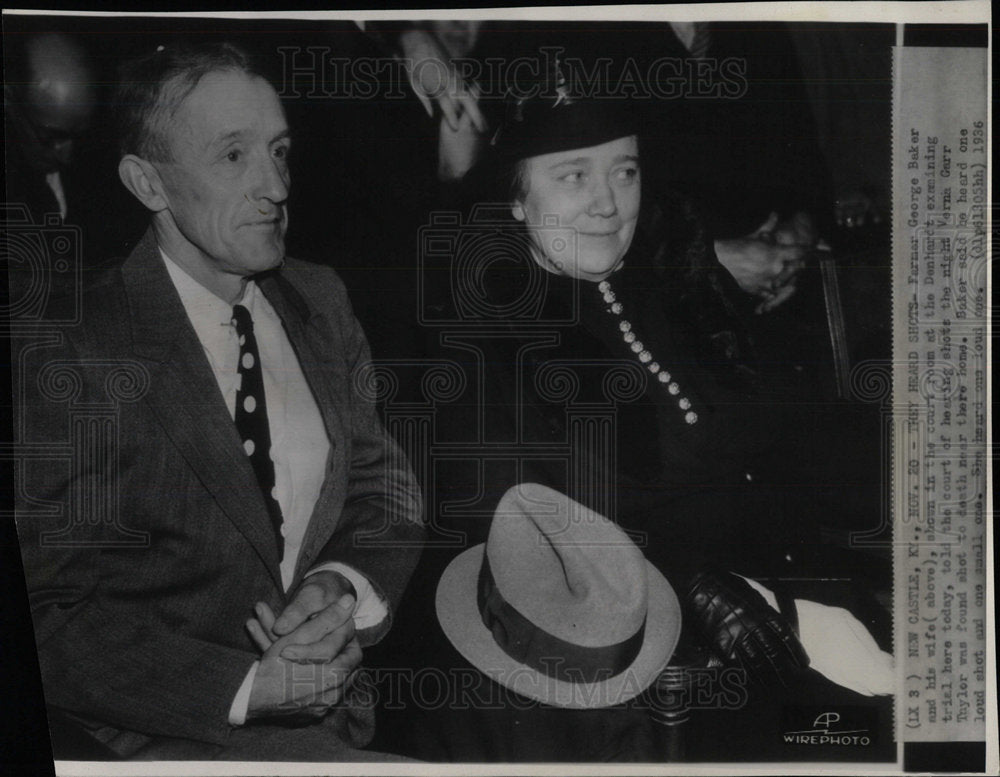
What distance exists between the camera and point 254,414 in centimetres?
131

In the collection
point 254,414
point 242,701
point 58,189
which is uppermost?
point 58,189

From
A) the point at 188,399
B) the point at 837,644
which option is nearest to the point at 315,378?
the point at 188,399

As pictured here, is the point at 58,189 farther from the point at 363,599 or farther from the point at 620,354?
the point at 620,354

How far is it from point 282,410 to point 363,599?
27 centimetres

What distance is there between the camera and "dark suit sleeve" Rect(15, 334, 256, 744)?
130 cm

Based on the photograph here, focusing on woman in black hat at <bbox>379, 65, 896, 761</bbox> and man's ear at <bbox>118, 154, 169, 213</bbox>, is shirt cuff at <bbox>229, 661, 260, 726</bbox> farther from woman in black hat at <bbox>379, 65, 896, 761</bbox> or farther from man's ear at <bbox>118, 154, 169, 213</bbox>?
man's ear at <bbox>118, 154, 169, 213</bbox>

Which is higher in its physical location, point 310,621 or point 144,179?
point 144,179

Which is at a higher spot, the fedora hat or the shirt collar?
the shirt collar

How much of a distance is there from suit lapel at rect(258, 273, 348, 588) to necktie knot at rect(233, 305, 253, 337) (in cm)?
4

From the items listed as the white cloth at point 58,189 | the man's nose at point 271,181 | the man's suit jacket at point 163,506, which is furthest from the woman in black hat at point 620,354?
the white cloth at point 58,189

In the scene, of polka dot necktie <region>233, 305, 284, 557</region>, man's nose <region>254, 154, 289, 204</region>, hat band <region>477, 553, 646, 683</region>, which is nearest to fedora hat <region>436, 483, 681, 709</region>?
hat band <region>477, 553, 646, 683</region>

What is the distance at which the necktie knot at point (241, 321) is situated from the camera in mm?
1313

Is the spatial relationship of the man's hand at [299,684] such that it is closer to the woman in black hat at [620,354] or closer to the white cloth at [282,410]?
the white cloth at [282,410]

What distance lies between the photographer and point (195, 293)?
1307 mm
